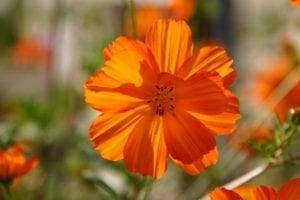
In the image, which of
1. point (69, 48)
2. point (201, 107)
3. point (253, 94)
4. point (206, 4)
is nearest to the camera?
point (201, 107)

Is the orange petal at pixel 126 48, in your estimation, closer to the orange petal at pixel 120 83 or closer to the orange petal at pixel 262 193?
the orange petal at pixel 120 83

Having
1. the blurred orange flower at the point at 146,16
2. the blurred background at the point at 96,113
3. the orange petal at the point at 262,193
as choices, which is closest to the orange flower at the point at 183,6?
the blurred background at the point at 96,113

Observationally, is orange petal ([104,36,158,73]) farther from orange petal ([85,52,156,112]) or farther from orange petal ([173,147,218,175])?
orange petal ([173,147,218,175])

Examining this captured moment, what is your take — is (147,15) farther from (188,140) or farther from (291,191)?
(291,191)

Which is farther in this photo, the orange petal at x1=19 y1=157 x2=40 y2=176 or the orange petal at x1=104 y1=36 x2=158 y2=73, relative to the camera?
the orange petal at x1=19 y1=157 x2=40 y2=176

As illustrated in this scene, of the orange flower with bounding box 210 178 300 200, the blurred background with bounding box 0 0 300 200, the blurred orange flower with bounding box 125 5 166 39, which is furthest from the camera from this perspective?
the blurred orange flower with bounding box 125 5 166 39

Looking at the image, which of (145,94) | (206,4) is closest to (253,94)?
(206,4)

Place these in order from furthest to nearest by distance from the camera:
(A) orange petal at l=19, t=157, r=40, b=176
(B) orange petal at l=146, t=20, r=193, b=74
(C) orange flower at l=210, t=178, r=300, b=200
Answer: (A) orange petal at l=19, t=157, r=40, b=176, (B) orange petal at l=146, t=20, r=193, b=74, (C) orange flower at l=210, t=178, r=300, b=200

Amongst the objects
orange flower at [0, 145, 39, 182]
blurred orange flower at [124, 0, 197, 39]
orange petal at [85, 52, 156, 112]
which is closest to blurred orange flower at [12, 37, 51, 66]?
blurred orange flower at [124, 0, 197, 39]

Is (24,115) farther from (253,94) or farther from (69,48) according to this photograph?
(69,48)
